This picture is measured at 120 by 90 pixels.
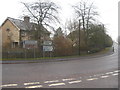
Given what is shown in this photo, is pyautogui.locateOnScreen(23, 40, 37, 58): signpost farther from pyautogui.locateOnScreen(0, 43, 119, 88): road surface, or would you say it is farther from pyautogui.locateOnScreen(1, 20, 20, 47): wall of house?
pyautogui.locateOnScreen(1, 20, 20, 47): wall of house

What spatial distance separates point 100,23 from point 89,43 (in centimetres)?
593

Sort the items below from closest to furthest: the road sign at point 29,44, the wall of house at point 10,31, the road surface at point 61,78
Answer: the road surface at point 61,78, the road sign at point 29,44, the wall of house at point 10,31

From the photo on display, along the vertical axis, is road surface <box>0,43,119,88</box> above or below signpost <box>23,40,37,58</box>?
below

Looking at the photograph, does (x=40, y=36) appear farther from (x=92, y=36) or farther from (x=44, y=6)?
(x=92, y=36)

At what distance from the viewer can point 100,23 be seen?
36781mm

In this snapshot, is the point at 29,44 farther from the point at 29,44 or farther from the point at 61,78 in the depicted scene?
the point at 61,78

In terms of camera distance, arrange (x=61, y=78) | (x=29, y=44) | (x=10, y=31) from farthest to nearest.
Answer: (x=10, y=31) → (x=29, y=44) → (x=61, y=78)

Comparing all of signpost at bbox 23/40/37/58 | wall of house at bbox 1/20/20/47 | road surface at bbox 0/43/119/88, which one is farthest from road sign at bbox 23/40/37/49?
wall of house at bbox 1/20/20/47

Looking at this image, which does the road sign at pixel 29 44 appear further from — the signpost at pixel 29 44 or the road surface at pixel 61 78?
the road surface at pixel 61 78

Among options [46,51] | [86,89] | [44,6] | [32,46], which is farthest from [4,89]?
[44,6]

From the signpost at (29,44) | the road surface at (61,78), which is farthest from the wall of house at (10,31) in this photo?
the road surface at (61,78)

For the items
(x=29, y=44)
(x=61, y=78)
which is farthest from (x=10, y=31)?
(x=61, y=78)

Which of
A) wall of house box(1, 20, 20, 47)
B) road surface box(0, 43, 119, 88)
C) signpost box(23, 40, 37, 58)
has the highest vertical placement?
wall of house box(1, 20, 20, 47)

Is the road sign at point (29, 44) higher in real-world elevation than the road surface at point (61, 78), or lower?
higher
